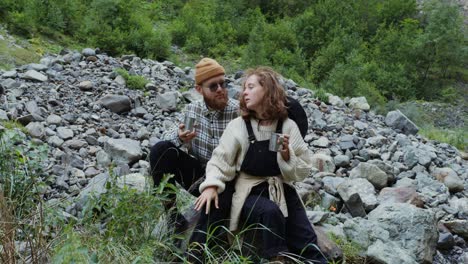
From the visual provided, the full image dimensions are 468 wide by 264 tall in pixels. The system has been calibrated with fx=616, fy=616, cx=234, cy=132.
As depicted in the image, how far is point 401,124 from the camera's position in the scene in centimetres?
866

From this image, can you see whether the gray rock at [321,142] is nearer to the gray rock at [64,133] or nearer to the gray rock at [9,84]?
the gray rock at [64,133]

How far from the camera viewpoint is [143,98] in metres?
7.43

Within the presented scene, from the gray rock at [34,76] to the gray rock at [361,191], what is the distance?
377cm

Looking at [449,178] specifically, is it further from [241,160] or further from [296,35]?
[296,35]

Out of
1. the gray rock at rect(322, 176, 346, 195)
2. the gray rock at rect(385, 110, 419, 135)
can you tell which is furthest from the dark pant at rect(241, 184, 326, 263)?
the gray rock at rect(385, 110, 419, 135)

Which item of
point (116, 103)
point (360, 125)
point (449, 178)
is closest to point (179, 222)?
point (116, 103)

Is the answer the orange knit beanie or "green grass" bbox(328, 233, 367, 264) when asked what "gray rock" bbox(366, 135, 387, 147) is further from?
the orange knit beanie

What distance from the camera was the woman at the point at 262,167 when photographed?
313cm

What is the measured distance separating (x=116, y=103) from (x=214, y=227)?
409cm

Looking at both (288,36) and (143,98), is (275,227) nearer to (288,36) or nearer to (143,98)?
(143,98)

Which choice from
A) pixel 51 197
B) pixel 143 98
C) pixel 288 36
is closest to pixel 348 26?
pixel 288 36

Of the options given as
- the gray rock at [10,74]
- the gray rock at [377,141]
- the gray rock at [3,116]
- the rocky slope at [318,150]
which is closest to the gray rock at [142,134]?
the rocky slope at [318,150]

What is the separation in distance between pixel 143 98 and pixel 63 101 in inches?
38.1

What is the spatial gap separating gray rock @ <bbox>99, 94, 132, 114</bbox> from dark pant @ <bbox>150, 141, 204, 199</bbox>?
11.5 feet
